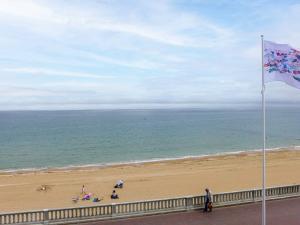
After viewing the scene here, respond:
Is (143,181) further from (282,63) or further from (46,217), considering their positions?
(282,63)

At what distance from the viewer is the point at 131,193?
27766 millimetres

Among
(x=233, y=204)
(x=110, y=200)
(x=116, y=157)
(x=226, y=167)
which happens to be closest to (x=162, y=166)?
(x=226, y=167)

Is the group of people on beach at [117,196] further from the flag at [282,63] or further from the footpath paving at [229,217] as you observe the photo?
the flag at [282,63]

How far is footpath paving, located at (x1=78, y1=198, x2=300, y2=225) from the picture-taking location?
14477 mm

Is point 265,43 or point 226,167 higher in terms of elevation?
point 265,43

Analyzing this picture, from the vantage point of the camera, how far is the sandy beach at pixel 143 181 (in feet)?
87.8

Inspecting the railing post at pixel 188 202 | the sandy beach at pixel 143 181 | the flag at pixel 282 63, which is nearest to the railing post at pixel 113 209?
the railing post at pixel 188 202

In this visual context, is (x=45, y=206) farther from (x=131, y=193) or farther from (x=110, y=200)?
(x=131, y=193)

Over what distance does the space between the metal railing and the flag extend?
6.56 meters

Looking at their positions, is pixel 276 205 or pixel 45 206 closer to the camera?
pixel 276 205

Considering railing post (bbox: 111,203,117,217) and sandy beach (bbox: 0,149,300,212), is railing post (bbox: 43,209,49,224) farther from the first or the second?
sandy beach (bbox: 0,149,300,212)

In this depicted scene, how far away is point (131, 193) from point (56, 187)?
23.8ft

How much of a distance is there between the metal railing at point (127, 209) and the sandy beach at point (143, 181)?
9683 millimetres

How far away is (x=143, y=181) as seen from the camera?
108ft
